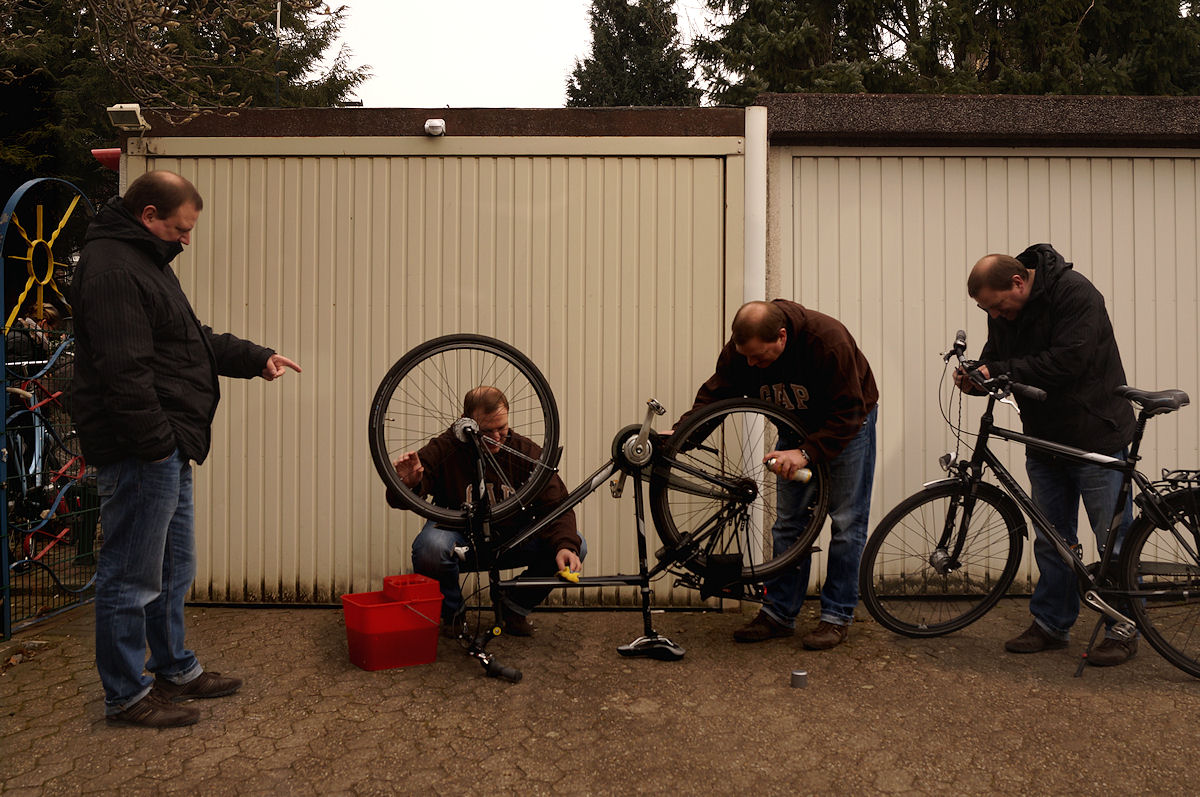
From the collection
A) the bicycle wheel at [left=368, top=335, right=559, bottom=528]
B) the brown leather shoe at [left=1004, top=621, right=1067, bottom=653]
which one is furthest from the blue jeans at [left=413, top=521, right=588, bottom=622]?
the brown leather shoe at [left=1004, top=621, right=1067, bottom=653]

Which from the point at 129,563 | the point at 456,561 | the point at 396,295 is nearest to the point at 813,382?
the point at 456,561

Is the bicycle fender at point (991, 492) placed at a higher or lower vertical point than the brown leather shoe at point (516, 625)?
higher

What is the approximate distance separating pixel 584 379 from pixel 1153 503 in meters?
2.69

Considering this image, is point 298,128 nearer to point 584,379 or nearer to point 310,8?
point 310,8

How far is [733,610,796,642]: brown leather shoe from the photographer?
4281 mm

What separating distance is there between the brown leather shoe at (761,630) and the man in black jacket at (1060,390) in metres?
1.01

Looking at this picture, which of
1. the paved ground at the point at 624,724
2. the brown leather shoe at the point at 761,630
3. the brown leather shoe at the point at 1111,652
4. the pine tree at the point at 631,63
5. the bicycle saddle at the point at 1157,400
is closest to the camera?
the paved ground at the point at 624,724

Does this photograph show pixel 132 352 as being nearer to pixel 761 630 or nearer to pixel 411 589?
pixel 411 589

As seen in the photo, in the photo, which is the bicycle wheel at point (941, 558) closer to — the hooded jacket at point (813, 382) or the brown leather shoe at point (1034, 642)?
the brown leather shoe at point (1034, 642)

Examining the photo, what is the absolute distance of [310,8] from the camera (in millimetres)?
5738

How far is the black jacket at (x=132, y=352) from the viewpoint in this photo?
3113 mm

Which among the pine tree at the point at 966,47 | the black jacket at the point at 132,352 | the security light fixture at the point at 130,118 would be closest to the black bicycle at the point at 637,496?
the black jacket at the point at 132,352

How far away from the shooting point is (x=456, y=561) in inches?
161

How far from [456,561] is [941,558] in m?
2.21
